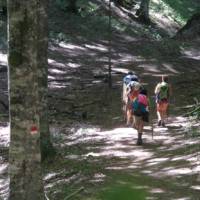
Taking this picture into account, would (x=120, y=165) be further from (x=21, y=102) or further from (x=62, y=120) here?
(x=62, y=120)

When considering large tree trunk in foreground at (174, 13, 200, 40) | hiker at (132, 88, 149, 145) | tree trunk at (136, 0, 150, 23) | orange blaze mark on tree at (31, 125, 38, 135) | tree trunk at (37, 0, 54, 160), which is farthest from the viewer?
tree trunk at (136, 0, 150, 23)

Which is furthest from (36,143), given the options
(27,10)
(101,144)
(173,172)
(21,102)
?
(101,144)

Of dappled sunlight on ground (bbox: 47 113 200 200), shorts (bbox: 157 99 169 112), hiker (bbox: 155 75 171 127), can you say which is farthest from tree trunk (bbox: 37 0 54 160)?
shorts (bbox: 157 99 169 112)

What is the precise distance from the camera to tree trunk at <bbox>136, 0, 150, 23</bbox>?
38.7 meters

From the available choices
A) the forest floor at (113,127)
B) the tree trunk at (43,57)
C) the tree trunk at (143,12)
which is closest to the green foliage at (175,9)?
the tree trunk at (143,12)

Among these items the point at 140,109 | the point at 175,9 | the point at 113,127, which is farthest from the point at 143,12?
the point at 140,109

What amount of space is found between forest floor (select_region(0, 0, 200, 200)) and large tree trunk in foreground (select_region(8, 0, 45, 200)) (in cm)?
106

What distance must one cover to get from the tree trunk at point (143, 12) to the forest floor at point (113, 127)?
3.64m

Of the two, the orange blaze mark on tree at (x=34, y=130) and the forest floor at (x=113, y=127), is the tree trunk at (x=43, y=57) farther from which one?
the orange blaze mark on tree at (x=34, y=130)

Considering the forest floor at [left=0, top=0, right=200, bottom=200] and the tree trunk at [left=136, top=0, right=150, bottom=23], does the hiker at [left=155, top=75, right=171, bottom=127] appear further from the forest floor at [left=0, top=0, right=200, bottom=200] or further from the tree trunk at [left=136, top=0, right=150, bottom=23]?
the tree trunk at [left=136, top=0, right=150, bottom=23]

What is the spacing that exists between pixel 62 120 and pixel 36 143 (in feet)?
40.8

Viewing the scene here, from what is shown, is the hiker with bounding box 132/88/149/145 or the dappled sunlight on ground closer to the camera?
the dappled sunlight on ground

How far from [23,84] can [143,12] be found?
1302 inches

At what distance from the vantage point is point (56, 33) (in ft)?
107
